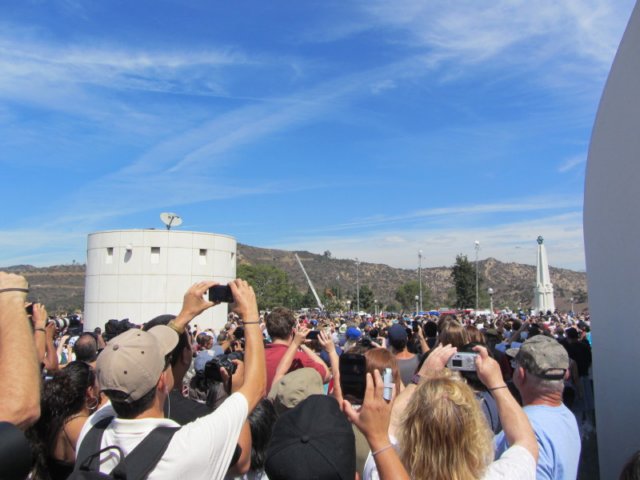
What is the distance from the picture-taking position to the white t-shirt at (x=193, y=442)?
2125 millimetres

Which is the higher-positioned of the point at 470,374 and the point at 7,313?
the point at 7,313

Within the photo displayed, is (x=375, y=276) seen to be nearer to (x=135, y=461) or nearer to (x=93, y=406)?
(x=93, y=406)

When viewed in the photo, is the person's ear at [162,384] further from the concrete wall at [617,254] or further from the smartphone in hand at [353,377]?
the concrete wall at [617,254]

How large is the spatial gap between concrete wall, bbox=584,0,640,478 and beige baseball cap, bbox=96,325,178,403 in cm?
435

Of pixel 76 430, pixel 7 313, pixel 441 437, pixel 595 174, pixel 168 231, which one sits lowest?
pixel 76 430

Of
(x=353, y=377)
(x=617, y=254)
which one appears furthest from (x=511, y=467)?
(x=617, y=254)

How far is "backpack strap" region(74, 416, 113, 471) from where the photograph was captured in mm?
2203

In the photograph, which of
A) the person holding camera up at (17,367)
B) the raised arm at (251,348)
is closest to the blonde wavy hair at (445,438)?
the raised arm at (251,348)

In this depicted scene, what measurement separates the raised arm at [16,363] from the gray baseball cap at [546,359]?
2.73m

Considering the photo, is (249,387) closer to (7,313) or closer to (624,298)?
(7,313)

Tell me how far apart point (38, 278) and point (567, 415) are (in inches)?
5387

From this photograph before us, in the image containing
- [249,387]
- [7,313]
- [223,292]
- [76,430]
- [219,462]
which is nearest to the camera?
[7,313]

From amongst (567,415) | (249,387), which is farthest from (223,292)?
→ (567,415)

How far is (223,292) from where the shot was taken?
3129 mm
